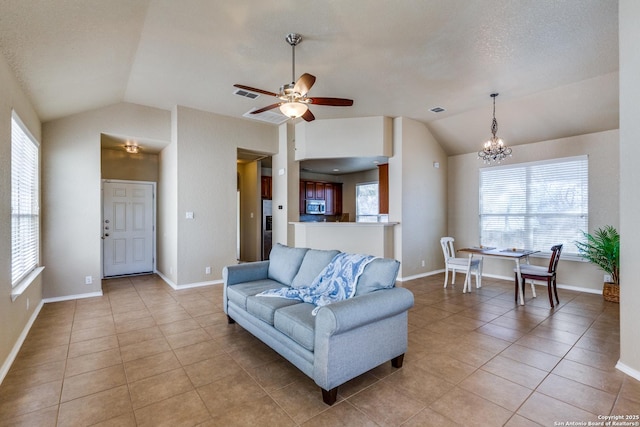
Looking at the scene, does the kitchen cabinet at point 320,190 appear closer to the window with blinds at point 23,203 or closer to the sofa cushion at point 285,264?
the sofa cushion at point 285,264

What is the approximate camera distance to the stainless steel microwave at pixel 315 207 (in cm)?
877

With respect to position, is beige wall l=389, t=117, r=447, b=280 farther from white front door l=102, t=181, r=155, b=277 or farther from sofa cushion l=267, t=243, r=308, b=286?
white front door l=102, t=181, r=155, b=277

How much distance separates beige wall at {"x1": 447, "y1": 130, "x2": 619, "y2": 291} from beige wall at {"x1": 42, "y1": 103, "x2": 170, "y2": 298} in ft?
22.2

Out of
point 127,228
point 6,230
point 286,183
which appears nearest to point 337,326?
point 6,230

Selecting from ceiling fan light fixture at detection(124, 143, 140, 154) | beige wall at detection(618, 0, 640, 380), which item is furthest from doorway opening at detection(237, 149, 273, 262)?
beige wall at detection(618, 0, 640, 380)

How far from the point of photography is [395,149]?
19.2 ft

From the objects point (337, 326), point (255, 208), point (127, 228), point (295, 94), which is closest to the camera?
point (337, 326)

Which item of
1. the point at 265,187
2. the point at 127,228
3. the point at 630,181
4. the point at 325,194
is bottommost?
the point at 127,228

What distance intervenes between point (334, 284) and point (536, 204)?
482 centimetres

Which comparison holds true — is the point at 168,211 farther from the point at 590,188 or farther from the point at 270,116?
the point at 590,188

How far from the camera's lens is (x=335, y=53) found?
343 centimetres

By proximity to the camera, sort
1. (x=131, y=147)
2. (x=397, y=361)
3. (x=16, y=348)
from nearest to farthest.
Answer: (x=397, y=361), (x=16, y=348), (x=131, y=147)

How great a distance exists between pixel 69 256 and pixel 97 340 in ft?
7.20

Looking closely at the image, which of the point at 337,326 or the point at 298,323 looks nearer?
the point at 337,326
